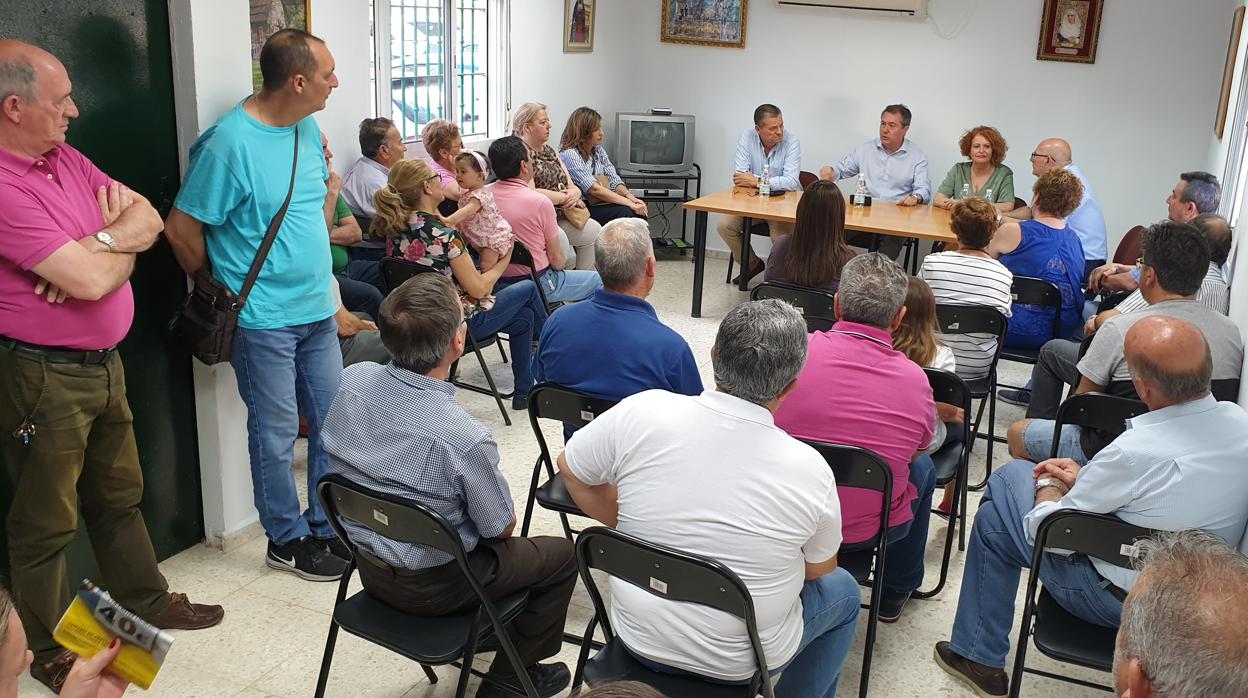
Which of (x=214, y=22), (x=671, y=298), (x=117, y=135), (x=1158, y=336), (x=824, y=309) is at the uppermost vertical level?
(x=214, y=22)

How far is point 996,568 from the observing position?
104 inches

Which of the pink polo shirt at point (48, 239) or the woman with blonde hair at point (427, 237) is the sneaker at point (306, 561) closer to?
the pink polo shirt at point (48, 239)

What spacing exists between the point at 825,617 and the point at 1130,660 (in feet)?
2.99

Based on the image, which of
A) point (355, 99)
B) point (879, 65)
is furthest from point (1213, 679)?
point (879, 65)

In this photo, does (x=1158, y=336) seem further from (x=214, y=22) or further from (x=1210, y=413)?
(x=214, y=22)

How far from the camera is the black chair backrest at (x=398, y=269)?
4.15 meters

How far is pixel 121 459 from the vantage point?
8.73 ft

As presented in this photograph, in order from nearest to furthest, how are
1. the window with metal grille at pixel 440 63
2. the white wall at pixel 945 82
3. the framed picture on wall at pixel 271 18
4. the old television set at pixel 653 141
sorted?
the framed picture on wall at pixel 271 18
the window with metal grille at pixel 440 63
the white wall at pixel 945 82
the old television set at pixel 653 141

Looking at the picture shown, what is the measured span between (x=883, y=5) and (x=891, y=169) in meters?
1.22

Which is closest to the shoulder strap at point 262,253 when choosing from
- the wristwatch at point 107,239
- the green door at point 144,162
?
the green door at point 144,162

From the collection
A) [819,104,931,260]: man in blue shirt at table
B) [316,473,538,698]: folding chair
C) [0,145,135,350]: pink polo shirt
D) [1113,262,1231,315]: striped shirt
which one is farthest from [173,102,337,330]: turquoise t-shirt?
[819,104,931,260]: man in blue shirt at table

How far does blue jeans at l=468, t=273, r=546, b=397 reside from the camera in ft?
14.7

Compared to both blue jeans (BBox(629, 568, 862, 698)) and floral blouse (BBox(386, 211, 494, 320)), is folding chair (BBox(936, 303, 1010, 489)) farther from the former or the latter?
floral blouse (BBox(386, 211, 494, 320))

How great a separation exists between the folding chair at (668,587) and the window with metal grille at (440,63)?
4586 millimetres
